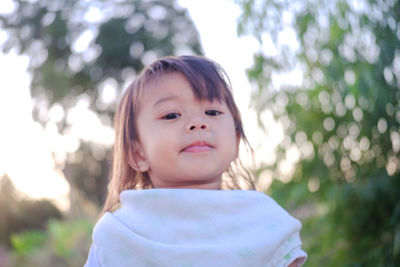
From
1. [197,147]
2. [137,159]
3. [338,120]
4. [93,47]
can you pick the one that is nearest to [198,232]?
[197,147]

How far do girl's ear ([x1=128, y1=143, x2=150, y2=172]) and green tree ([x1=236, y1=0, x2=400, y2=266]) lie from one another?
1.23 m

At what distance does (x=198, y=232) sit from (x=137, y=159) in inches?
13.4

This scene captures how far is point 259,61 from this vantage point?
8.61 ft

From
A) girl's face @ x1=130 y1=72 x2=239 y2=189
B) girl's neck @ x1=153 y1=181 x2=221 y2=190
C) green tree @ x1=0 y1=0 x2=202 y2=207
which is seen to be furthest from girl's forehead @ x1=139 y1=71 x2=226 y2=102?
green tree @ x1=0 y1=0 x2=202 y2=207

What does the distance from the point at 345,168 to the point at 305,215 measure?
2.16ft

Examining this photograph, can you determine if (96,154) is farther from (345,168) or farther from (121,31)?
(345,168)

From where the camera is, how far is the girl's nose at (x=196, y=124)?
1.19 metres

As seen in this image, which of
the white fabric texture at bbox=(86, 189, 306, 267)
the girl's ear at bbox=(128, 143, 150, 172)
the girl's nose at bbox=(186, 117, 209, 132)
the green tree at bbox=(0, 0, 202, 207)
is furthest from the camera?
the green tree at bbox=(0, 0, 202, 207)

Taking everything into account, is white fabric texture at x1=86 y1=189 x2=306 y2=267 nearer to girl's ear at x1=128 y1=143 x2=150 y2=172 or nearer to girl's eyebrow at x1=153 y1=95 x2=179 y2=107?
girl's ear at x1=128 y1=143 x2=150 y2=172

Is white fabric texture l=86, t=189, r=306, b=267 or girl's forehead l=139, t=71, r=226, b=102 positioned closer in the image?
white fabric texture l=86, t=189, r=306, b=267

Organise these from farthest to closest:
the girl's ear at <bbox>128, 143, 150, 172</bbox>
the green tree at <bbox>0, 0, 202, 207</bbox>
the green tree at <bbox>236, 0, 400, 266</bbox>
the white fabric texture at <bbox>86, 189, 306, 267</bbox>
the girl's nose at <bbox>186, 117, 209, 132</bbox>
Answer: the green tree at <bbox>0, 0, 202, 207</bbox> < the green tree at <bbox>236, 0, 400, 266</bbox> < the girl's ear at <bbox>128, 143, 150, 172</bbox> < the girl's nose at <bbox>186, 117, 209, 132</bbox> < the white fabric texture at <bbox>86, 189, 306, 267</bbox>

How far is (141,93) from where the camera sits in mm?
1289

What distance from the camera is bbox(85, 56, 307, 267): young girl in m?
1.09

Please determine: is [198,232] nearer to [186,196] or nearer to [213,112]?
[186,196]
